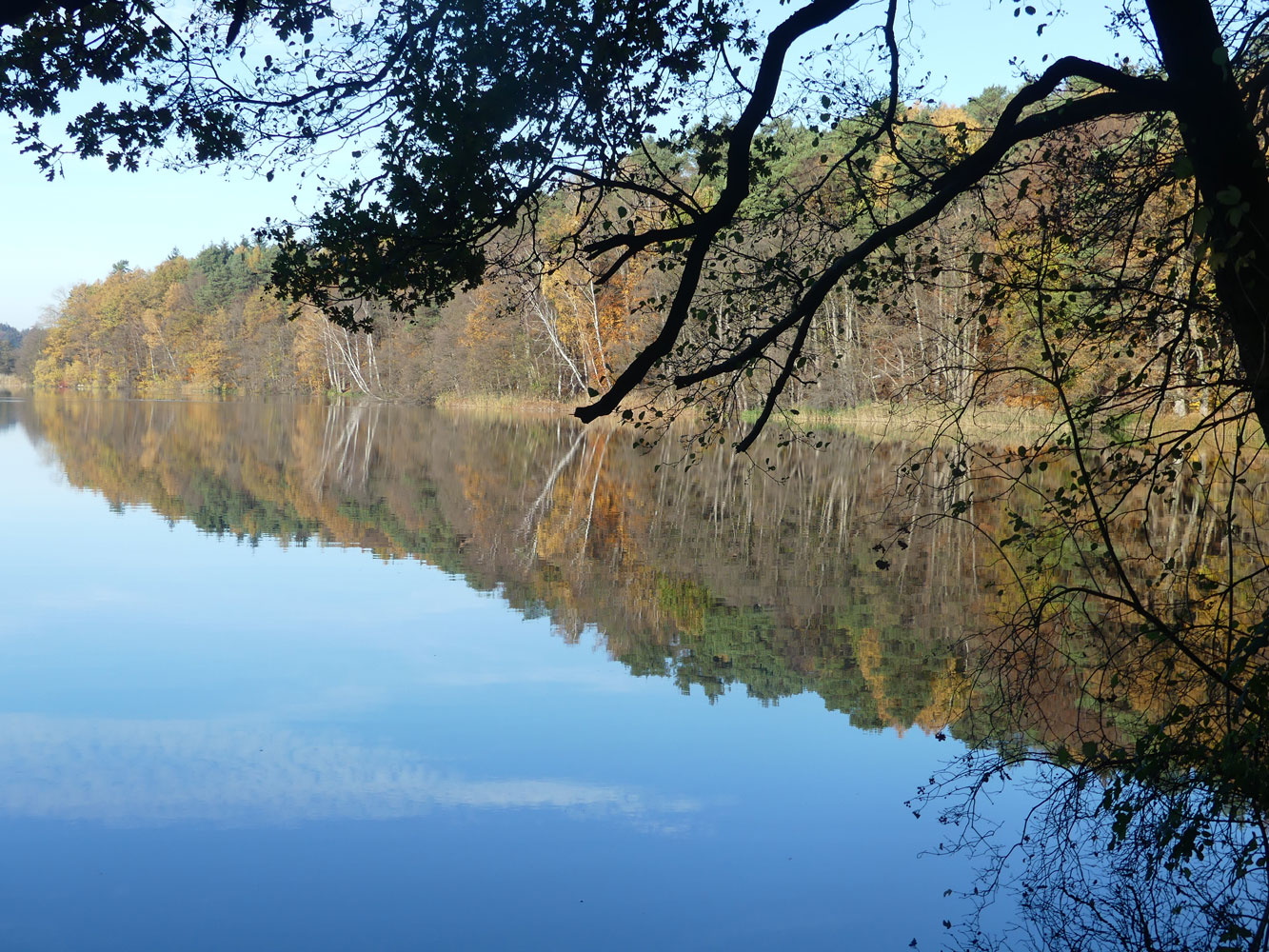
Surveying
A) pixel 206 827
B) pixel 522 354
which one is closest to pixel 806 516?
pixel 206 827

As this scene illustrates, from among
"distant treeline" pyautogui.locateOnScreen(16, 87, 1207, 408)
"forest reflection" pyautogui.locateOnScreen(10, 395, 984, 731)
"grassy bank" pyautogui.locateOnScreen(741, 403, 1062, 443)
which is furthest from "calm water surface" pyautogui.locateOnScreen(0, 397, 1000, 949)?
"grassy bank" pyautogui.locateOnScreen(741, 403, 1062, 443)

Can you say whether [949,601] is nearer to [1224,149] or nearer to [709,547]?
[709,547]

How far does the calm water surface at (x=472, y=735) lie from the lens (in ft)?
14.8

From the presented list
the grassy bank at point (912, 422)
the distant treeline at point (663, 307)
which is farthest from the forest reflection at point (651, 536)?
the distant treeline at point (663, 307)

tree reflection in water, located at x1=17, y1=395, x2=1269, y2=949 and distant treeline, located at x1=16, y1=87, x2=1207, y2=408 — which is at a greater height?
distant treeline, located at x1=16, y1=87, x2=1207, y2=408

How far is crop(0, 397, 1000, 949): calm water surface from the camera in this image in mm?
4508

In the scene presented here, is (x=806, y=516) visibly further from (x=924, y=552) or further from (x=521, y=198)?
(x=521, y=198)

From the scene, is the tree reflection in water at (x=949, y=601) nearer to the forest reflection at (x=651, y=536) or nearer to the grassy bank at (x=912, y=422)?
the forest reflection at (x=651, y=536)

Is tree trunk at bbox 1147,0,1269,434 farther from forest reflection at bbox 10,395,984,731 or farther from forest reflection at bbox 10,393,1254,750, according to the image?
forest reflection at bbox 10,395,984,731

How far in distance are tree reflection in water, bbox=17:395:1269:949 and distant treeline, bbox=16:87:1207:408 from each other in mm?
1121

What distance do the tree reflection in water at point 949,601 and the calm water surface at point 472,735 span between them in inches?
3.2

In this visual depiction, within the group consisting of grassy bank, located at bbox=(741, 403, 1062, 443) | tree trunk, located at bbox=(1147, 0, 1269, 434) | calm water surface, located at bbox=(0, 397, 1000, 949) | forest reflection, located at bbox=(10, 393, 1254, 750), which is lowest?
calm water surface, located at bbox=(0, 397, 1000, 949)

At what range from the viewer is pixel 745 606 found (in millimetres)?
9594

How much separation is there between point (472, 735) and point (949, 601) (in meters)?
4.87
